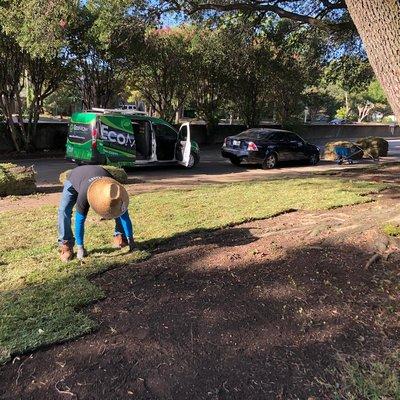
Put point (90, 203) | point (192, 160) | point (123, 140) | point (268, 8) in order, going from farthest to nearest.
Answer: point (192, 160), point (123, 140), point (268, 8), point (90, 203)

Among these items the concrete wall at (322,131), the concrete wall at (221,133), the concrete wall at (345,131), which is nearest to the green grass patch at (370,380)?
the concrete wall at (221,133)

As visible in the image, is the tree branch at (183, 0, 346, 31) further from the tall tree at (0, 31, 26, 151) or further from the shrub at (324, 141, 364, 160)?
the shrub at (324, 141, 364, 160)

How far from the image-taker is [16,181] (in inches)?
390

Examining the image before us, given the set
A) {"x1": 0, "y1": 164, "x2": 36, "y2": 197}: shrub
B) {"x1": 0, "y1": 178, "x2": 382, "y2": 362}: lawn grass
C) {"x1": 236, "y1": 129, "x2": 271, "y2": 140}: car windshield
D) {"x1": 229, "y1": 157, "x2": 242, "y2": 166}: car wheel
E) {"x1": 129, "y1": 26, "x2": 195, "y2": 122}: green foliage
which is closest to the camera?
{"x1": 0, "y1": 178, "x2": 382, "y2": 362}: lawn grass

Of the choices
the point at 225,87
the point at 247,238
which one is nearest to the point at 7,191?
the point at 247,238

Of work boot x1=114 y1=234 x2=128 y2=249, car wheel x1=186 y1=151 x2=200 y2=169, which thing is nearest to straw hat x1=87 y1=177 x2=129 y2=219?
work boot x1=114 y1=234 x2=128 y2=249

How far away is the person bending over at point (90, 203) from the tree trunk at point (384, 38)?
2561 millimetres

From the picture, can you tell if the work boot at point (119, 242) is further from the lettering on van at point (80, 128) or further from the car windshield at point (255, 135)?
the car windshield at point (255, 135)

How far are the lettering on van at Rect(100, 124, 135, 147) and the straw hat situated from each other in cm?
864

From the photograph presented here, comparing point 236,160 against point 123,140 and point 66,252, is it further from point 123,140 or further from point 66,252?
point 66,252

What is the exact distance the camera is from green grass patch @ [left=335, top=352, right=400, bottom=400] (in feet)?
9.62

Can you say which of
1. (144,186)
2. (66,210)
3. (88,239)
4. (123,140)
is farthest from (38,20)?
(66,210)

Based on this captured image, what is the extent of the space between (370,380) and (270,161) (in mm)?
14732

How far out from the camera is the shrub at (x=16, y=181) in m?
9.76
